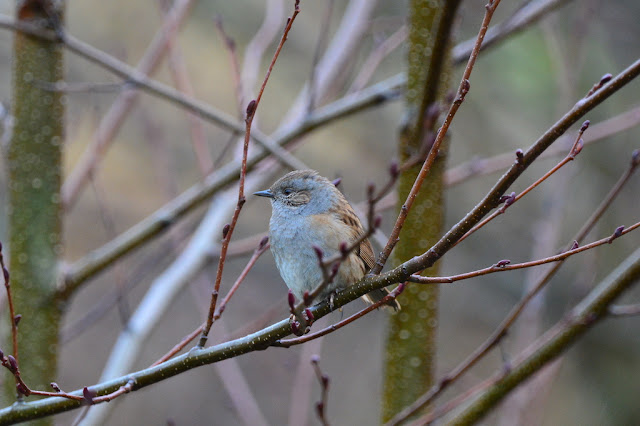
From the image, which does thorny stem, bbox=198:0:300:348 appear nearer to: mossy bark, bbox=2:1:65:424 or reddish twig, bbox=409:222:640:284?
reddish twig, bbox=409:222:640:284

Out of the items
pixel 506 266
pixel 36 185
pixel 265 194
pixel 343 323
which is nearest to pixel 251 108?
pixel 343 323

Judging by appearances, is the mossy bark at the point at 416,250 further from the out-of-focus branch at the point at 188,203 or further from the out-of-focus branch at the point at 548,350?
the out-of-focus branch at the point at 188,203

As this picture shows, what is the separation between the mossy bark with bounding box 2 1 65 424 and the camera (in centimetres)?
330

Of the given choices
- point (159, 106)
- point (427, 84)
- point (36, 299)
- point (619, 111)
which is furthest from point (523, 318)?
point (159, 106)

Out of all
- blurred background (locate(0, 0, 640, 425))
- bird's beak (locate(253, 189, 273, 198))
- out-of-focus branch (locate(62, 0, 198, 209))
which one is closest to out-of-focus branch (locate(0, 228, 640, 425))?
bird's beak (locate(253, 189, 273, 198))

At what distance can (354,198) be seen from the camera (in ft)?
33.3

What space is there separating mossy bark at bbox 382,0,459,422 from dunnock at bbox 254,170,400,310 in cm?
16

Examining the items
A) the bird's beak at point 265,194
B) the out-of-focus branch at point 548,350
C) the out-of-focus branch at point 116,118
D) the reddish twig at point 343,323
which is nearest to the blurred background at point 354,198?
the out-of-focus branch at point 116,118

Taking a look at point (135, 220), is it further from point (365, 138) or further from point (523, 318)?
point (523, 318)

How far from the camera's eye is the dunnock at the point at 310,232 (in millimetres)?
3010

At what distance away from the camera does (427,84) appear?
9.27 ft

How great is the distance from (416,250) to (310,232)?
46cm

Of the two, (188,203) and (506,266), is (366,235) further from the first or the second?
(188,203)

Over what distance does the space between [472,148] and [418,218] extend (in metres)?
7.01
